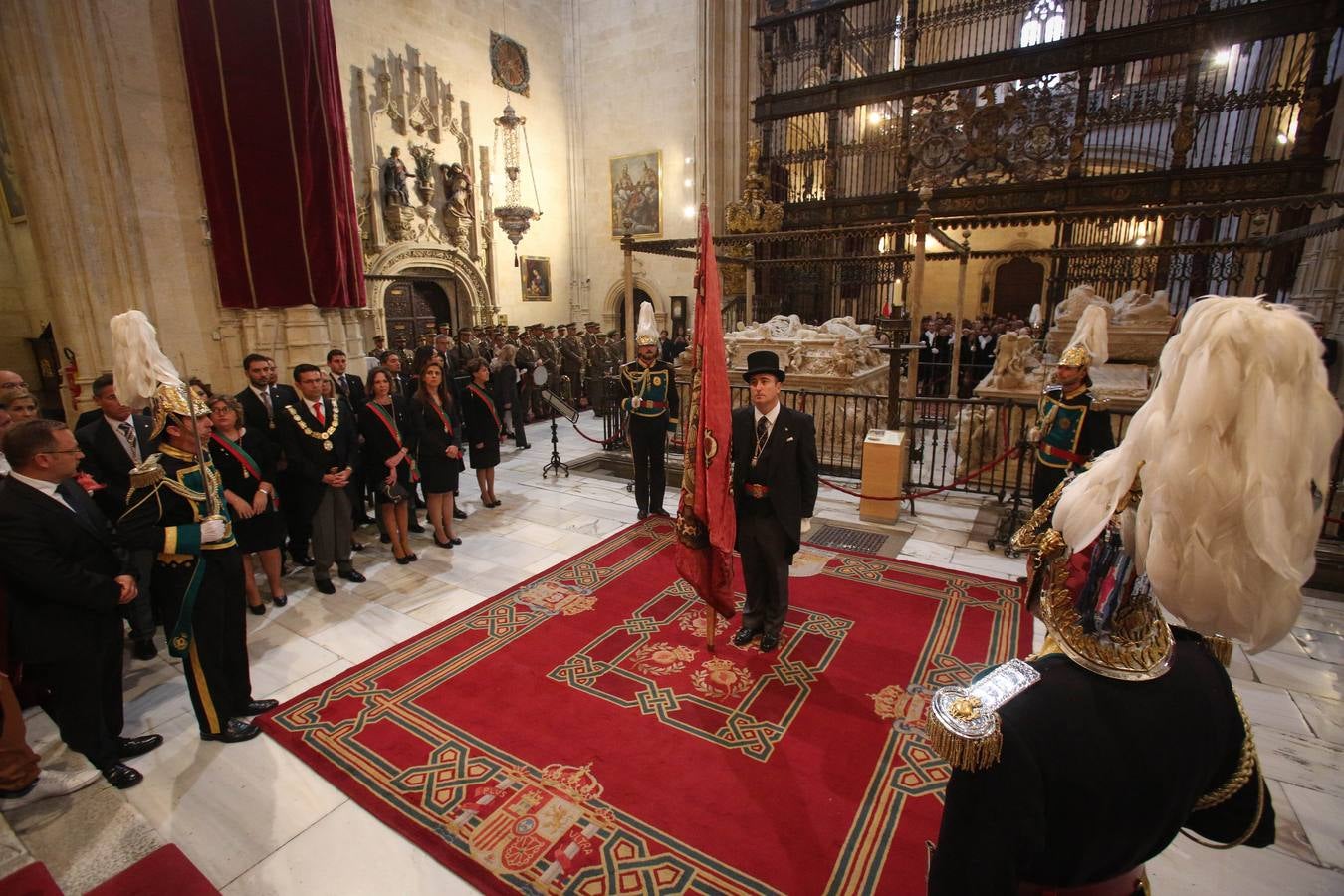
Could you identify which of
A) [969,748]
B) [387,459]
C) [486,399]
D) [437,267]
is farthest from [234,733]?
[437,267]

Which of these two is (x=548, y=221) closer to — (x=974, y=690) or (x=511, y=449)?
(x=511, y=449)

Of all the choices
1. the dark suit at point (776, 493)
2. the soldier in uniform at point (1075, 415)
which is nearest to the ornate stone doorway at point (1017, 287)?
the soldier in uniform at point (1075, 415)

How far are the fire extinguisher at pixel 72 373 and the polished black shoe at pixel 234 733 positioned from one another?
5.42m

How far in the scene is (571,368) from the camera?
43.9 feet

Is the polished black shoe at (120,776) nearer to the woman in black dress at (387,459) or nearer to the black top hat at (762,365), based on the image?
the woman in black dress at (387,459)

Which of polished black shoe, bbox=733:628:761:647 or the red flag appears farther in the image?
polished black shoe, bbox=733:628:761:647

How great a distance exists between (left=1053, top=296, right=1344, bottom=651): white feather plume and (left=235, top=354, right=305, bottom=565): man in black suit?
5.42 m

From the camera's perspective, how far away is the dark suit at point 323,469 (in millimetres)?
4789

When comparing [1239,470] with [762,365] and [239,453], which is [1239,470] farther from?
[239,453]

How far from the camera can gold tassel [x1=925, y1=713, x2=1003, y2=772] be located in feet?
→ 3.73

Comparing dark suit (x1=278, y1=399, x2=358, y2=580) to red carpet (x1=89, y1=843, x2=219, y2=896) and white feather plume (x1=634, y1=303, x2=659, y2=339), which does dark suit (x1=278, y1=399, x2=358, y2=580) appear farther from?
white feather plume (x1=634, y1=303, x2=659, y2=339)

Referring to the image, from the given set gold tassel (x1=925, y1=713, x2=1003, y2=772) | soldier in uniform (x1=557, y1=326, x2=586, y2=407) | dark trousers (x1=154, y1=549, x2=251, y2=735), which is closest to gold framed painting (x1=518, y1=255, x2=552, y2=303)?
soldier in uniform (x1=557, y1=326, x2=586, y2=407)

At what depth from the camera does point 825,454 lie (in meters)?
8.81

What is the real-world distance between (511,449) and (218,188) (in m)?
4.99
